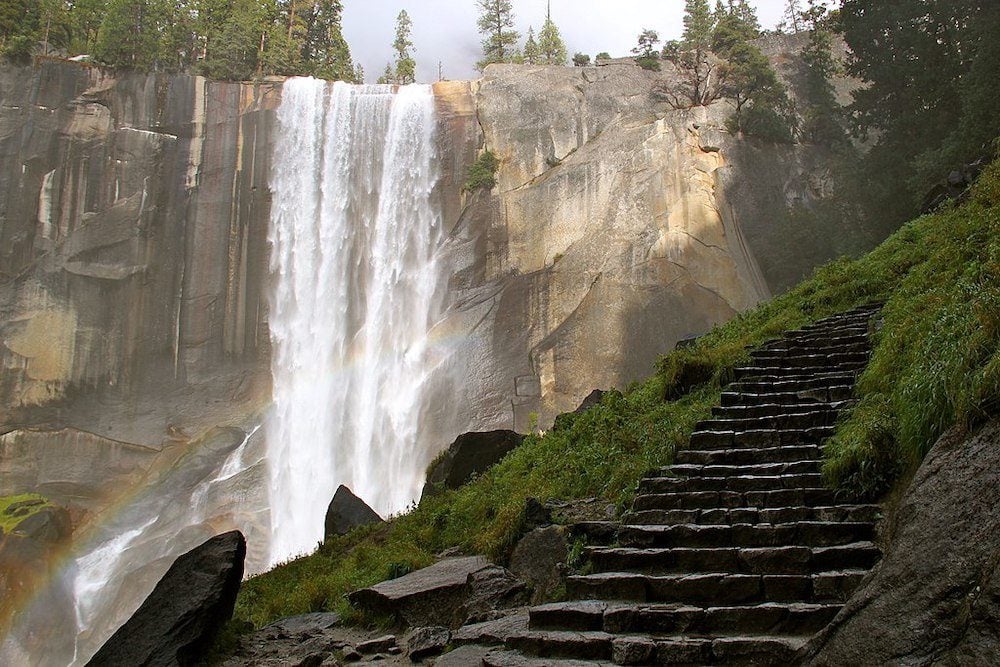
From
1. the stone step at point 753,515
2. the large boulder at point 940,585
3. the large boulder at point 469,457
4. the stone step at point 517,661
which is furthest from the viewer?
the large boulder at point 469,457

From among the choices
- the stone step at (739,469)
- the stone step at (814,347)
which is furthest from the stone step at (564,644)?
the stone step at (814,347)

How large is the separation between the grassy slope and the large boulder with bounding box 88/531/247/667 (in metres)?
1.45

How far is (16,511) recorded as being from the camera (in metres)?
27.8

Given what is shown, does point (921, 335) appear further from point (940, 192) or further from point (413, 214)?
point (413, 214)

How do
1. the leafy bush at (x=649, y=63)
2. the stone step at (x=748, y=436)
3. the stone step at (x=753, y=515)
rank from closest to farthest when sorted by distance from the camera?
the stone step at (x=753, y=515) → the stone step at (x=748, y=436) → the leafy bush at (x=649, y=63)

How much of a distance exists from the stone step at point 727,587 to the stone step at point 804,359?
18.5 ft

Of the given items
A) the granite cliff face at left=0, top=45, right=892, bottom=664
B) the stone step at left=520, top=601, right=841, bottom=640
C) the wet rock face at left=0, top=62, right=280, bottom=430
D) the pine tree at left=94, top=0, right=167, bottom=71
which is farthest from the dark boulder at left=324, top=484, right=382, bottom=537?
the pine tree at left=94, top=0, right=167, bottom=71

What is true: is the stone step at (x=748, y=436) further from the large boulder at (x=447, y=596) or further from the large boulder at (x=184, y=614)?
the large boulder at (x=184, y=614)

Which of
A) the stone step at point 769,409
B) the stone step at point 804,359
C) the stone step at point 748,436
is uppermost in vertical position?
the stone step at point 804,359

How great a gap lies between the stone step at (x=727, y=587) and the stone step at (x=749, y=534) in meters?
0.63

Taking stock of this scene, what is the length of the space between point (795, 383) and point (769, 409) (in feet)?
3.05

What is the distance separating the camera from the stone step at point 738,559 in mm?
5570

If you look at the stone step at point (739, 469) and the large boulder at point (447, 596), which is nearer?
the large boulder at point (447, 596)

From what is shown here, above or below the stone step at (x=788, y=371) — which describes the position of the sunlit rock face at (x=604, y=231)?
above
